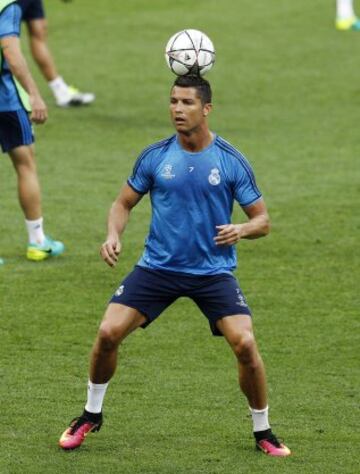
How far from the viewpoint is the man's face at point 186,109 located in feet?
26.4

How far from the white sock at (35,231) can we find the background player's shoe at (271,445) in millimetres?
4678

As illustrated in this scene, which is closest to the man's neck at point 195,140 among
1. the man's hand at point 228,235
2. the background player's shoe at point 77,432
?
the man's hand at point 228,235

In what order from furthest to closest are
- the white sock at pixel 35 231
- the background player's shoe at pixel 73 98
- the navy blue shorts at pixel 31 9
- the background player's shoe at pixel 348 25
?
the background player's shoe at pixel 348 25, the background player's shoe at pixel 73 98, the navy blue shorts at pixel 31 9, the white sock at pixel 35 231

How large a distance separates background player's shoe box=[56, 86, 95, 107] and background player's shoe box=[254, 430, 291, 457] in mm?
11015

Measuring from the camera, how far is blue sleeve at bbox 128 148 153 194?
816 centimetres

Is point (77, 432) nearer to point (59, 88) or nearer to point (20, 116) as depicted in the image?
point (20, 116)

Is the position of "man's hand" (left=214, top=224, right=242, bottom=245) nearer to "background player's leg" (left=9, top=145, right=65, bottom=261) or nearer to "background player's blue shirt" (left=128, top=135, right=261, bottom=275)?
"background player's blue shirt" (left=128, top=135, right=261, bottom=275)

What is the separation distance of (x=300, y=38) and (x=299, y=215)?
9.36 meters

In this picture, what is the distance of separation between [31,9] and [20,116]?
465cm

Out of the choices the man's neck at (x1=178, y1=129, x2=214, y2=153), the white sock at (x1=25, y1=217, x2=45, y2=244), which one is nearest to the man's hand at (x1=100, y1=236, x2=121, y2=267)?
the man's neck at (x1=178, y1=129, x2=214, y2=153)

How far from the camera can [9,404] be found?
29.7ft

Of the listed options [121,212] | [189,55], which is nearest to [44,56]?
[189,55]

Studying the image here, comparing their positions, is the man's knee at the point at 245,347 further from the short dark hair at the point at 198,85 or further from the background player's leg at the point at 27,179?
the background player's leg at the point at 27,179

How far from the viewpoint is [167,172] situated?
319 inches
